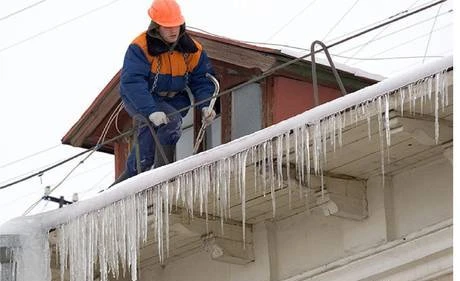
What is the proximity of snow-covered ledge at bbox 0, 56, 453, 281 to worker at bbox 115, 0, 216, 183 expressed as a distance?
910mm

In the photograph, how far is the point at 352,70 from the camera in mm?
17875

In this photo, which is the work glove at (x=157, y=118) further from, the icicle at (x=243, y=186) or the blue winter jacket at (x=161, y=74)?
the icicle at (x=243, y=186)

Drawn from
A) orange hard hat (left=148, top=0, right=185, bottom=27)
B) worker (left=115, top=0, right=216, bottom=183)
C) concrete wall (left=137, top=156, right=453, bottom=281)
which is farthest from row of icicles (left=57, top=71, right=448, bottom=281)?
orange hard hat (left=148, top=0, right=185, bottom=27)

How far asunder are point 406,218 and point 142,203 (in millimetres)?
2059

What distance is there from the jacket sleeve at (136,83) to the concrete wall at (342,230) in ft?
4.35

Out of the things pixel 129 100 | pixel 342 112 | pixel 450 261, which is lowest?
pixel 450 261

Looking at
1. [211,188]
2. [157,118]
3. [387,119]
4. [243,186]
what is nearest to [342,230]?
[243,186]

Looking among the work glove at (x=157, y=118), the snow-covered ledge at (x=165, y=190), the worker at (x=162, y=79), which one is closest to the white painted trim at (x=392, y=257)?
the snow-covered ledge at (x=165, y=190)

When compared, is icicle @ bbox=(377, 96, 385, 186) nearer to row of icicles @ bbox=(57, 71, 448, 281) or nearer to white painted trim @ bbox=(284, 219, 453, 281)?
row of icicles @ bbox=(57, 71, 448, 281)

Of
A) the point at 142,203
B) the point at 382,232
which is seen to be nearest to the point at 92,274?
the point at 142,203

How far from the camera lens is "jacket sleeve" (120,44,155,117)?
15.9 m

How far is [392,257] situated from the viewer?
1422cm

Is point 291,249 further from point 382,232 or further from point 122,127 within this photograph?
point 122,127

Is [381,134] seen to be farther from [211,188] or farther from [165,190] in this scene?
[165,190]
